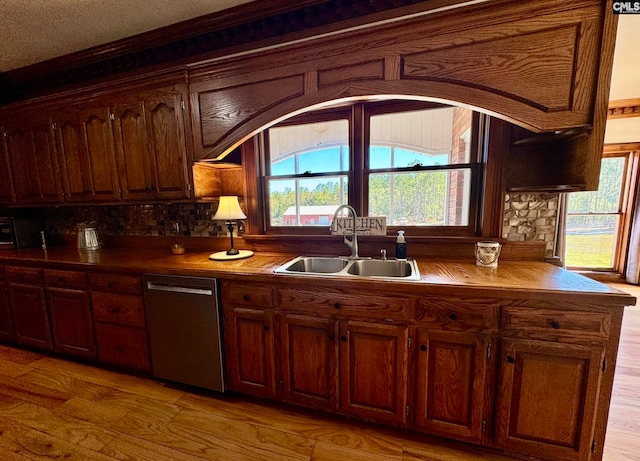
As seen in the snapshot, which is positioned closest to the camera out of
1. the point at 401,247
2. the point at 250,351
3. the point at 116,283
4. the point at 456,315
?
the point at 456,315

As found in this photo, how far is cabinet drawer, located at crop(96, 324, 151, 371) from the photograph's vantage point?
1.95 m

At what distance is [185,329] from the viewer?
5.81 ft

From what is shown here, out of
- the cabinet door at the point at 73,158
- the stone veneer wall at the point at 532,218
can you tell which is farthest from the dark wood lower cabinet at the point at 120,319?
the stone veneer wall at the point at 532,218

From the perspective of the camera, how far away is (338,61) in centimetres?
153

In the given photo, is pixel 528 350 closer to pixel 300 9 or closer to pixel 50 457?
pixel 300 9

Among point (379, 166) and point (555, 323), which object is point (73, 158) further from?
point (555, 323)

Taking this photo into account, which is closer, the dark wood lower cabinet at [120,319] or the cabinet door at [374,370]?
the cabinet door at [374,370]

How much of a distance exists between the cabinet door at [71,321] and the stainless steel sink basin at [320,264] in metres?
1.65

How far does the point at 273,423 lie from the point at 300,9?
8.10 ft

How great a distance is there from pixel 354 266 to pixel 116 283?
172cm

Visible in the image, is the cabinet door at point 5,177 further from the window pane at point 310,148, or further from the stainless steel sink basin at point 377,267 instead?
the stainless steel sink basin at point 377,267

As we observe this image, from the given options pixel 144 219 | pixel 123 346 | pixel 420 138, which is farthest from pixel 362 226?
pixel 144 219

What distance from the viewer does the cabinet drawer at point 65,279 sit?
2.02m

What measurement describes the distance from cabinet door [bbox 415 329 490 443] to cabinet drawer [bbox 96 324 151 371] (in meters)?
1.89
